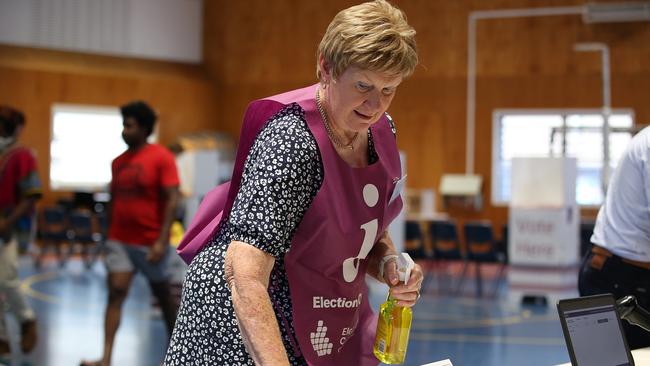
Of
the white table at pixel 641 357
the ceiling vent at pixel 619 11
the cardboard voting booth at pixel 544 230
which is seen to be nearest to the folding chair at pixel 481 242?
the cardboard voting booth at pixel 544 230

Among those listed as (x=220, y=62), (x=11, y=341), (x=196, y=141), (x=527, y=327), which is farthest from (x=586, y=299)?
(x=220, y=62)

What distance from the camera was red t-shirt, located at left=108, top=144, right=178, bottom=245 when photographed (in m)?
5.99

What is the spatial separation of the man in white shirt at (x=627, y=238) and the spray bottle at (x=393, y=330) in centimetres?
123

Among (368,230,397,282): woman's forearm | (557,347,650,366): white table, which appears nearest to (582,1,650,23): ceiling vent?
(557,347,650,366): white table

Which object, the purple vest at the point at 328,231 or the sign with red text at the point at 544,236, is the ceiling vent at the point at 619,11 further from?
the purple vest at the point at 328,231

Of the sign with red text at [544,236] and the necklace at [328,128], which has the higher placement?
the necklace at [328,128]

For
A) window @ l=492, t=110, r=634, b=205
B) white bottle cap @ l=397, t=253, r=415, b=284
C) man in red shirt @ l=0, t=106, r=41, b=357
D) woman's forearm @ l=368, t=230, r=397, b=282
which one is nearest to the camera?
white bottle cap @ l=397, t=253, r=415, b=284

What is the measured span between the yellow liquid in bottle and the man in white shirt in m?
1.23

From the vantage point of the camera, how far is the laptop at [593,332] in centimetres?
223

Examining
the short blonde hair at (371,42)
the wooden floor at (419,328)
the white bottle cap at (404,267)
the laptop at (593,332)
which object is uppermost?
the short blonde hair at (371,42)

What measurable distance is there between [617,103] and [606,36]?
48.2 inches

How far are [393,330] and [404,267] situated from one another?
15 cm

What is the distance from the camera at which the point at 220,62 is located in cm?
2036

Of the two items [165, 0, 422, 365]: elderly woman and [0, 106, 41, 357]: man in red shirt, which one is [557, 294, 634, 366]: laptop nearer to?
[165, 0, 422, 365]: elderly woman
